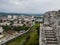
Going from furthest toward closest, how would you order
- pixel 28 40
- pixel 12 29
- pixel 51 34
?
pixel 12 29 < pixel 28 40 < pixel 51 34

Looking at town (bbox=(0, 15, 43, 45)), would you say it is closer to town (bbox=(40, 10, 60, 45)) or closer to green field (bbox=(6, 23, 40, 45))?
green field (bbox=(6, 23, 40, 45))

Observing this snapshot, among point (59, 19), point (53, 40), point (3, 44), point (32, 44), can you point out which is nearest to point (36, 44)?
point (32, 44)

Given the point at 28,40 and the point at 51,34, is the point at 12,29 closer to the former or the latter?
the point at 28,40

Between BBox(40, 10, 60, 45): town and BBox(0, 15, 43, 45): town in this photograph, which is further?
BBox(0, 15, 43, 45): town

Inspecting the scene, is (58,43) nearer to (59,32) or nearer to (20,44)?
(59,32)

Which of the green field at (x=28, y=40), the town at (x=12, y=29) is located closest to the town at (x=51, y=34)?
the green field at (x=28, y=40)

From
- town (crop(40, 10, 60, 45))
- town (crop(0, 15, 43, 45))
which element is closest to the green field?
town (crop(0, 15, 43, 45))

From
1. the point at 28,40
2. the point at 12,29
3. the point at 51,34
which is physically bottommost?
the point at 12,29

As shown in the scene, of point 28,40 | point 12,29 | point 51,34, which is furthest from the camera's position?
point 12,29

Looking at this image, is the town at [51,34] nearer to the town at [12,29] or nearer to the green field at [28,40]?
the green field at [28,40]

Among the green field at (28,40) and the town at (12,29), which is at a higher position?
the green field at (28,40)

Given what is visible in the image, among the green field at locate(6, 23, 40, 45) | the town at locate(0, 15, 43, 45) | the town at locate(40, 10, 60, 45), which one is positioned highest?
the town at locate(40, 10, 60, 45)

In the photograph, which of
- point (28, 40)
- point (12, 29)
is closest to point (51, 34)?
point (28, 40)
